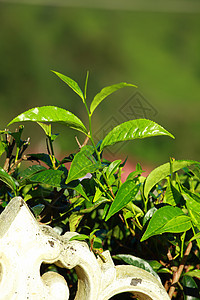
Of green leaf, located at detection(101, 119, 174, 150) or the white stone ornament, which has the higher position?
green leaf, located at detection(101, 119, 174, 150)

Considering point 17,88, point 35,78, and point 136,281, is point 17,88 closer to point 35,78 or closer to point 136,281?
point 35,78

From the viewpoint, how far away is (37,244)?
64 centimetres

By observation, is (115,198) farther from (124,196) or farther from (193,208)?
(193,208)

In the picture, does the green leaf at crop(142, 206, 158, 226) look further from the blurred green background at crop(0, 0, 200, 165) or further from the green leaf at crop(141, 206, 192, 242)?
the blurred green background at crop(0, 0, 200, 165)

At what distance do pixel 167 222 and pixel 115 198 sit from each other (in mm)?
96

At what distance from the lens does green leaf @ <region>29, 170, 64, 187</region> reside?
0.72 meters

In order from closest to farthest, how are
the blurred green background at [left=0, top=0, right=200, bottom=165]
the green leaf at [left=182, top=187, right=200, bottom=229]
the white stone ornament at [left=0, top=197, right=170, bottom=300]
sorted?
the white stone ornament at [left=0, top=197, right=170, bottom=300] < the green leaf at [left=182, top=187, right=200, bottom=229] < the blurred green background at [left=0, top=0, right=200, bottom=165]

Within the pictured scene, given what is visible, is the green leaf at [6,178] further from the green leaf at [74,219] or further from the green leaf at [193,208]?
the green leaf at [193,208]

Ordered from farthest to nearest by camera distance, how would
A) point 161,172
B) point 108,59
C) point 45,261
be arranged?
1. point 108,59
2. point 161,172
3. point 45,261

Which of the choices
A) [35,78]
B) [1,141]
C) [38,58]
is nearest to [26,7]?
[38,58]

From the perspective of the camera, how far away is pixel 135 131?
72 centimetres

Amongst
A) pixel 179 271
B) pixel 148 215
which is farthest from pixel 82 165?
pixel 179 271

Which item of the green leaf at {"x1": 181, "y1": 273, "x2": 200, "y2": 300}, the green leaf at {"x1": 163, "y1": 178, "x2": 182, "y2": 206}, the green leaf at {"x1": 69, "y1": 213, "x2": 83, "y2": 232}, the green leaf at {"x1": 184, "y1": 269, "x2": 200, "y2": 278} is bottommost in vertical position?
the green leaf at {"x1": 181, "y1": 273, "x2": 200, "y2": 300}

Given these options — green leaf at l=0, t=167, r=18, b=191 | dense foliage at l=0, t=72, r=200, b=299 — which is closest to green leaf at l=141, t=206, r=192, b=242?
dense foliage at l=0, t=72, r=200, b=299
